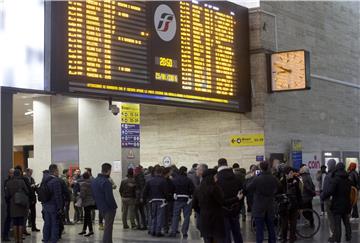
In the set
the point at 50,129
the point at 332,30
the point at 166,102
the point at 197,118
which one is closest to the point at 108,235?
the point at 166,102

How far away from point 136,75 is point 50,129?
4922 millimetres

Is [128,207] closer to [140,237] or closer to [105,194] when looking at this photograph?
[140,237]

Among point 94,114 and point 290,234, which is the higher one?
point 94,114

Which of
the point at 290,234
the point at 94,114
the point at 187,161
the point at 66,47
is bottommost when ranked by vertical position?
the point at 290,234

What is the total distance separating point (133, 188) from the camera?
50.5 ft

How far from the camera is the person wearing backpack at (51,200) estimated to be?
1180 centimetres

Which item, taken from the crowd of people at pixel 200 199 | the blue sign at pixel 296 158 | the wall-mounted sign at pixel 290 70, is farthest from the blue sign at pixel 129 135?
the blue sign at pixel 296 158

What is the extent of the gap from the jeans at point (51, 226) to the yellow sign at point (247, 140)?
889 cm

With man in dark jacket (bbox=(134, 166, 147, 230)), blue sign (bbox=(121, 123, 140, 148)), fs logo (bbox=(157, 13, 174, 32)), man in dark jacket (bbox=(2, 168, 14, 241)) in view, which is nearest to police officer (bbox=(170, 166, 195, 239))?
man in dark jacket (bbox=(134, 166, 147, 230))

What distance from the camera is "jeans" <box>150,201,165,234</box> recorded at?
13850mm

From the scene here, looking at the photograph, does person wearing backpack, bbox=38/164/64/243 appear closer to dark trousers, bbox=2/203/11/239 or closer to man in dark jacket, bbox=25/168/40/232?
dark trousers, bbox=2/203/11/239

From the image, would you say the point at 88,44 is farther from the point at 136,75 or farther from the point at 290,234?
the point at 290,234

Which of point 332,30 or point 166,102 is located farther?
point 332,30

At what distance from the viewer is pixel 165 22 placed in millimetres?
16172
